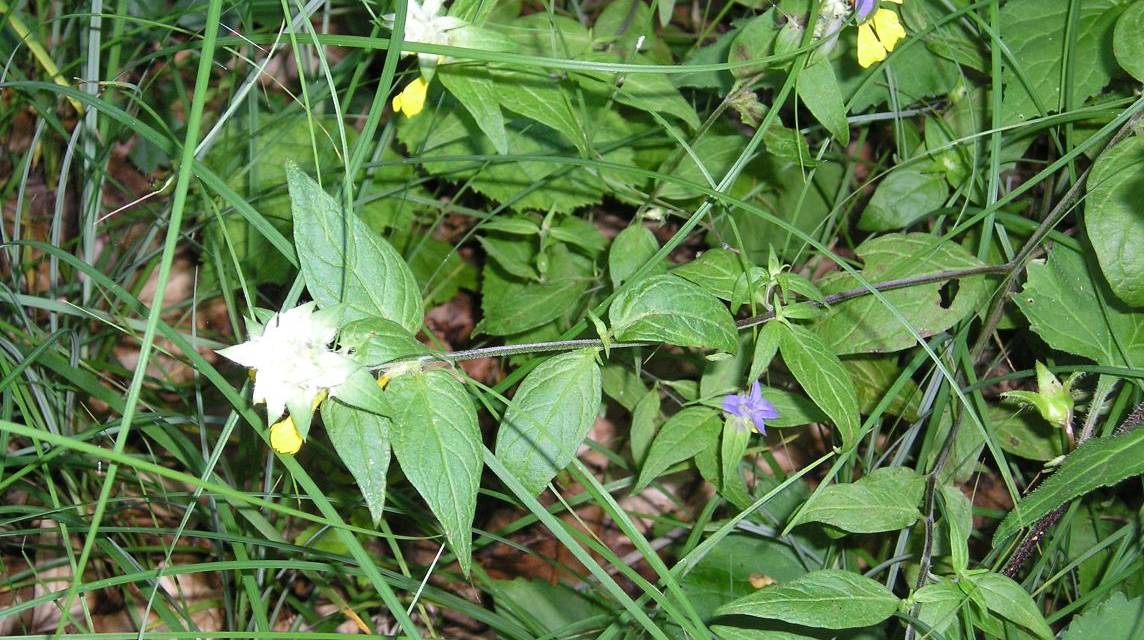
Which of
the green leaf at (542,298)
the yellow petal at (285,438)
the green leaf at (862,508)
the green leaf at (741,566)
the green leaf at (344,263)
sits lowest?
the green leaf at (741,566)

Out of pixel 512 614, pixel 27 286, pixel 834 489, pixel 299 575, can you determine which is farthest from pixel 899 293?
pixel 27 286

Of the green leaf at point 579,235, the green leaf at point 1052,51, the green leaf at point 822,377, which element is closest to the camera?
the green leaf at point 822,377

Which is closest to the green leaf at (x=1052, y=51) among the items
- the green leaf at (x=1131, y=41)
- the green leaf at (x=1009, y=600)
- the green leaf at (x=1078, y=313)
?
the green leaf at (x=1131, y=41)

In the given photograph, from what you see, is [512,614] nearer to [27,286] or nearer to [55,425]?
[55,425]

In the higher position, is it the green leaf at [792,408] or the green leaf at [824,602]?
the green leaf at [792,408]

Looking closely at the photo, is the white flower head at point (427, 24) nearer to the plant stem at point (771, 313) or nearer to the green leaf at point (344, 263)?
the green leaf at point (344, 263)

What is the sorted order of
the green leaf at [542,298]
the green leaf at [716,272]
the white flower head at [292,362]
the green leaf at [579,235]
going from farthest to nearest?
the green leaf at [579,235] < the green leaf at [542,298] < the green leaf at [716,272] < the white flower head at [292,362]

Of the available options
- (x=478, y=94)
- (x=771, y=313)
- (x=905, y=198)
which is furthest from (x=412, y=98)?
(x=905, y=198)
